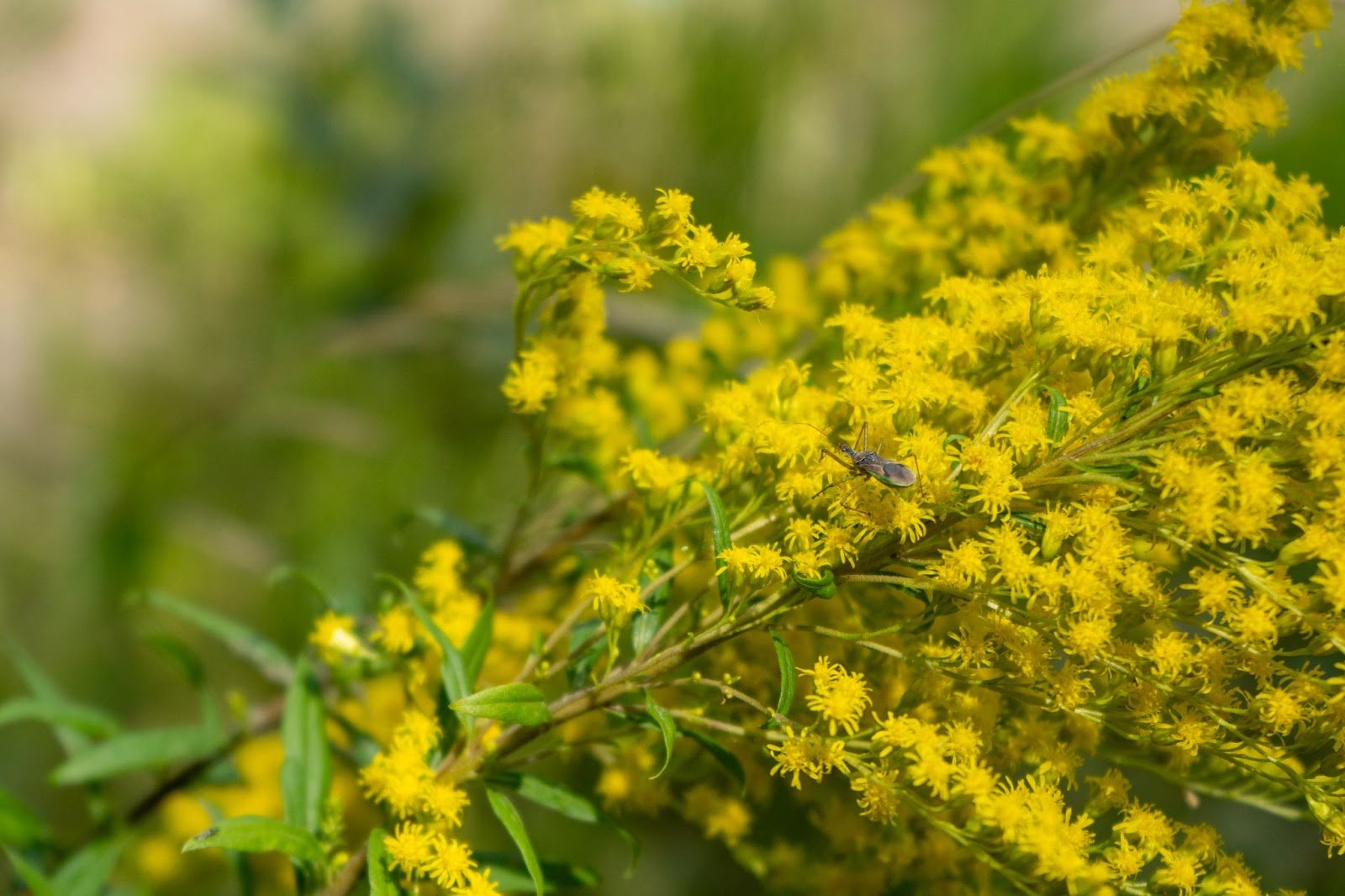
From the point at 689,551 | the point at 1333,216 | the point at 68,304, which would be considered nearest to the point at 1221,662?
the point at 689,551

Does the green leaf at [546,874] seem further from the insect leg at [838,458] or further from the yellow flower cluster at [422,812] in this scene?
the insect leg at [838,458]

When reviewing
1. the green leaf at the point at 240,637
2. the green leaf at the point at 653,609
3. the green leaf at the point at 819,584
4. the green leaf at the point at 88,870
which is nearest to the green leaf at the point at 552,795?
the green leaf at the point at 653,609

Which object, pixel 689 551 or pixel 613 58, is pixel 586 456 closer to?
pixel 689 551

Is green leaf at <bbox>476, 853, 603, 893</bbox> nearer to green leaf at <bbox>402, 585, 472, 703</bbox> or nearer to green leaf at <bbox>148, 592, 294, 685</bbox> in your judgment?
green leaf at <bbox>402, 585, 472, 703</bbox>

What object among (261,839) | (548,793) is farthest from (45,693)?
(548,793)

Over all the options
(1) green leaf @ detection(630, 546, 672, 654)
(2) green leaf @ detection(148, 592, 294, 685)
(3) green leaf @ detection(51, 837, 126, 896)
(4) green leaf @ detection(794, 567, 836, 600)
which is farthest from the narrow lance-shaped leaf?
(3) green leaf @ detection(51, 837, 126, 896)
